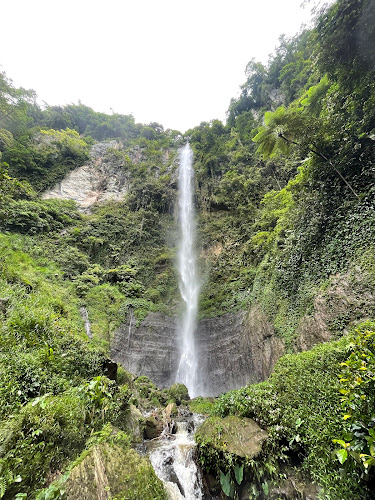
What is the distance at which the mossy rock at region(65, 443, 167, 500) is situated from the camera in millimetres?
2427

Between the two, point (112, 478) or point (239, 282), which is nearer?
point (112, 478)

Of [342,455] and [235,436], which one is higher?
A: [342,455]

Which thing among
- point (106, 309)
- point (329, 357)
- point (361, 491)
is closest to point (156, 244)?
point (106, 309)

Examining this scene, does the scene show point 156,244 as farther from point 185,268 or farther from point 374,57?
point 374,57

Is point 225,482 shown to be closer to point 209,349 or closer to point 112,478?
point 112,478

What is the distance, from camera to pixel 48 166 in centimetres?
2770

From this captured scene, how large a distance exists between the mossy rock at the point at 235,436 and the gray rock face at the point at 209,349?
6038 mm

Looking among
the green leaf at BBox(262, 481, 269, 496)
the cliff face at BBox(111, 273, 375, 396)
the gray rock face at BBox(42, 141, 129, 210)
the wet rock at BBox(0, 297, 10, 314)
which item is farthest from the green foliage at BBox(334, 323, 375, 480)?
the gray rock face at BBox(42, 141, 129, 210)

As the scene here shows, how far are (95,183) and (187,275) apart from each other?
61.1ft

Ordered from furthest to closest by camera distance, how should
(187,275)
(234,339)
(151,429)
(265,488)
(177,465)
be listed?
(187,275), (234,339), (151,429), (177,465), (265,488)

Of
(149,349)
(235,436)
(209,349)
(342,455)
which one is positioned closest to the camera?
(342,455)

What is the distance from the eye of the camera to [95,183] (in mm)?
29922

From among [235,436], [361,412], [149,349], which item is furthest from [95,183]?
[361,412]

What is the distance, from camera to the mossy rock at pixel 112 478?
7.96ft
